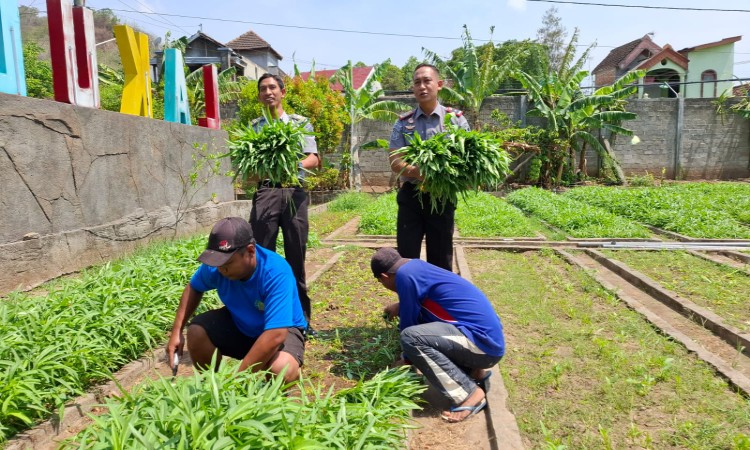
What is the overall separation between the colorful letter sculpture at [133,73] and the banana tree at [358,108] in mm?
9821

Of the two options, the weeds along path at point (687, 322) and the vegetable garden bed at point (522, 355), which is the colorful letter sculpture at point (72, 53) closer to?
the vegetable garden bed at point (522, 355)

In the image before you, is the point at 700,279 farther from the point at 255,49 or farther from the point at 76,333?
the point at 255,49

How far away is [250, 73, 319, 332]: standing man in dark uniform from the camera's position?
4.02 meters

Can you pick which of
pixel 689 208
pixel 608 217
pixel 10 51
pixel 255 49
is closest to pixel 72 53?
pixel 10 51

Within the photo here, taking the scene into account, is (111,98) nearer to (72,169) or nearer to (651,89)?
(72,169)

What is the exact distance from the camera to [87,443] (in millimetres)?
2238

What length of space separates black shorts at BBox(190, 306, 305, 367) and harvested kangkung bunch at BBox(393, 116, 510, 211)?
1546mm

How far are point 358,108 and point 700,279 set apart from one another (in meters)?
13.1

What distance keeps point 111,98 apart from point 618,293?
69.1 feet

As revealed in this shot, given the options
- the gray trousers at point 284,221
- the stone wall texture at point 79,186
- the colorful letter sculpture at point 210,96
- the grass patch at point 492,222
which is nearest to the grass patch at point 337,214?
the grass patch at point 492,222

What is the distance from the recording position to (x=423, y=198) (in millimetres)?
4160

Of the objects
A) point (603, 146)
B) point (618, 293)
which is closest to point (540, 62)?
point (603, 146)

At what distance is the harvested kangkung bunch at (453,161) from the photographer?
3846mm

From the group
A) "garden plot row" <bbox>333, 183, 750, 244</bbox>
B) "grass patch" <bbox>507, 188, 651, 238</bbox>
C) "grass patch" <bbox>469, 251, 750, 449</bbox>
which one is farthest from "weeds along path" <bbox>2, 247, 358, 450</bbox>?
"grass patch" <bbox>507, 188, 651, 238</bbox>
